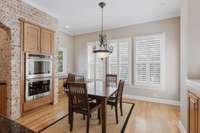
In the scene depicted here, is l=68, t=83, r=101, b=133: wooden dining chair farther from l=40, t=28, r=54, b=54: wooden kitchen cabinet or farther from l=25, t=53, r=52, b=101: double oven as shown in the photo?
l=40, t=28, r=54, b=54: wooden kitchen cabinet

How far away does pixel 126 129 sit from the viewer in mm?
2895

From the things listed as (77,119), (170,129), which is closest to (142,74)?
(170,129)

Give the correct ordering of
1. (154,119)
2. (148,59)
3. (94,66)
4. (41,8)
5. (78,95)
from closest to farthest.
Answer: (78,95) < (154,119) < (41,8) < (148,59) < (94,66)

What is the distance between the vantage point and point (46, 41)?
168 inches

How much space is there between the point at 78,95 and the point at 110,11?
291 centimetres

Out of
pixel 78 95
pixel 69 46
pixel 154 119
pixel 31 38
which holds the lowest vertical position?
pixel 154 119

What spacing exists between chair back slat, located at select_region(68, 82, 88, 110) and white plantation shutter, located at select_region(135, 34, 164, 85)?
10.5 ft

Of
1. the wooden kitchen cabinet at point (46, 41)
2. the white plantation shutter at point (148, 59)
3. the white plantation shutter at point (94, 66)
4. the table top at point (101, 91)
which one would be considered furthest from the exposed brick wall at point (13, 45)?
the white plantation shutter at point (148, 59)

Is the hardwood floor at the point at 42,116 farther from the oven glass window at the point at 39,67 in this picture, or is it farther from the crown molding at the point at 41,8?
the crown molding at the point at 41,8

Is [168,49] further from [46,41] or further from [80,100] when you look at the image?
[46,41]

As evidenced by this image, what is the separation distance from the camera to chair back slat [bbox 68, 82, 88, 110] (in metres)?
2.58

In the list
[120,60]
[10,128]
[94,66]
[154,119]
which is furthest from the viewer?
[94,66]

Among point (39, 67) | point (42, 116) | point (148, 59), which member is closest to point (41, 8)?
point (39, 67)

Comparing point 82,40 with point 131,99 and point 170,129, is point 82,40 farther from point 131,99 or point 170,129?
point 170,129
